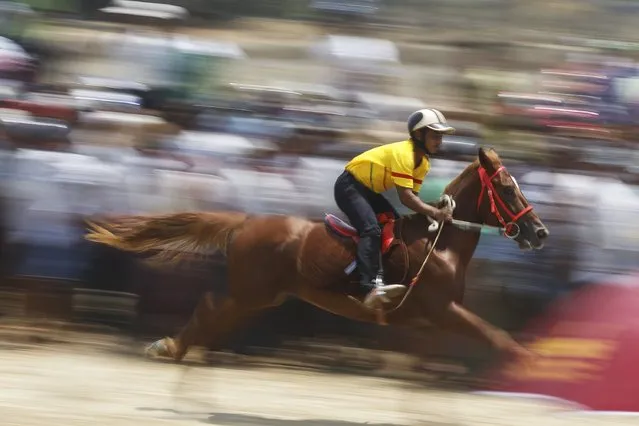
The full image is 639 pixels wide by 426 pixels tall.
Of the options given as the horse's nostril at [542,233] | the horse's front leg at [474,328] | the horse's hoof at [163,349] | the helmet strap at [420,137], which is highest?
the helmet strap at [420,137]

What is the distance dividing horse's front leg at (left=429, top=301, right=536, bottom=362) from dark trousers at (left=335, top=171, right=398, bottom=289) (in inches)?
19.9

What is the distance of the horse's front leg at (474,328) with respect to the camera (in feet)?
20.8

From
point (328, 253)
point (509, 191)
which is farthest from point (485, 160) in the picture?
point (328, 253)

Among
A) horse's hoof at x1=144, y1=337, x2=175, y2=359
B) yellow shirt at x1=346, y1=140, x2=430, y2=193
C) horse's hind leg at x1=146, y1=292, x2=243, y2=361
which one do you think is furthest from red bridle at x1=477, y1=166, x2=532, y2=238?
horse's hoof at x1=144, y1=337, x2=175, y2=359

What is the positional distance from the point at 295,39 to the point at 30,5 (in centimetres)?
389

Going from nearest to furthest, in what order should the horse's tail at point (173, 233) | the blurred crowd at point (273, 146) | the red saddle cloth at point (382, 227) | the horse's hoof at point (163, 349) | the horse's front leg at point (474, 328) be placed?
the horse's front leg at point (474, 328)
the red saddle cloth at point (382, 227)
the horse's hoof at point (163, 349)
the horse's tail at point (173, 233)
the blurred crowd at point (273, 146)

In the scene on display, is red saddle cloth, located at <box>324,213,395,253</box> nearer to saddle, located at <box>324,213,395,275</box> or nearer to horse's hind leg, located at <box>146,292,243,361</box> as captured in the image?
saddle, located at <box>324,213,395,275</box>

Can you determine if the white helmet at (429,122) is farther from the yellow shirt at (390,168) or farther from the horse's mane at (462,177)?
the horse's mane at (462,177)

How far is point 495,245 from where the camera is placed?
790 centimetres

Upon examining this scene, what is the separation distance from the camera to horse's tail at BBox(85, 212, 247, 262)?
7.08 metres

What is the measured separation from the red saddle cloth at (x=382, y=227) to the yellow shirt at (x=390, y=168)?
0.66 feet

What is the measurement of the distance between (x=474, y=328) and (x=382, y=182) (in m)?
1.11

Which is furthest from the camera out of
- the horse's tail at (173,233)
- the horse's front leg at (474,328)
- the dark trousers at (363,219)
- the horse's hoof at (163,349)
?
the horse's tail at (173,233)

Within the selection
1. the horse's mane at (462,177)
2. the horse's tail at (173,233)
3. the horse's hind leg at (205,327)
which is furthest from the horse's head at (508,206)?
the horse's hind leg at (205,327)
